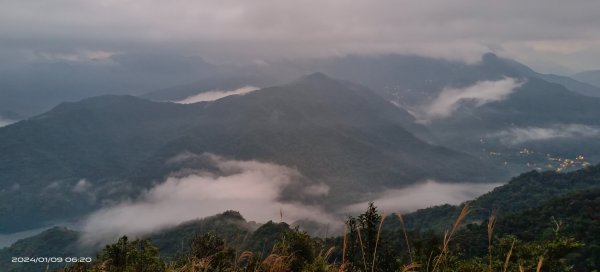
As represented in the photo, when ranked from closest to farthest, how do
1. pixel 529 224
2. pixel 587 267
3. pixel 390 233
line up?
1. pixel 587 267
2. pixel 529 224
3. pixel 390 233

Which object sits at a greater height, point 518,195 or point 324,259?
point 518,195

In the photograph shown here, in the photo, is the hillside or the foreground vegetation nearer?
the foreground vegetation

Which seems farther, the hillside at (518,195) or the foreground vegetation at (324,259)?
the hillside at (518,195)

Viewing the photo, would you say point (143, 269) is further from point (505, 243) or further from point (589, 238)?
point (589, 238)

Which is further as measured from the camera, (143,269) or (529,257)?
(529,257)

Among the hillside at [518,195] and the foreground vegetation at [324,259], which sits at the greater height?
the hillside at [518,195]

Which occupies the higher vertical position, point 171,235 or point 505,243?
point 171,235

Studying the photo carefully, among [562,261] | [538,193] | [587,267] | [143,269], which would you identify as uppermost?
[538,193]

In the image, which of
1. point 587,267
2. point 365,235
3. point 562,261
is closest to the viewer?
point 562,261

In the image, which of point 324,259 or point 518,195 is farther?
point 518,195

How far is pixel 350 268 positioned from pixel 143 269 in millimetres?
4545

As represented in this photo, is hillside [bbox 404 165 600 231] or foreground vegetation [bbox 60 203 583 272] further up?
hillside [bbox 404 165 600 231]

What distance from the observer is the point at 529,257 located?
1361cm

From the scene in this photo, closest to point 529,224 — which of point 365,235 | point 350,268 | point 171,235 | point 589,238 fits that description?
point 589,238
